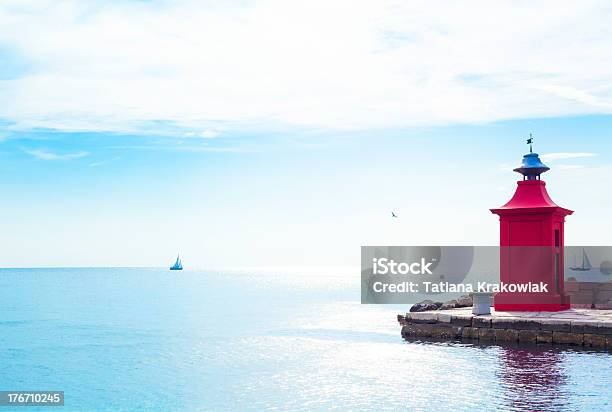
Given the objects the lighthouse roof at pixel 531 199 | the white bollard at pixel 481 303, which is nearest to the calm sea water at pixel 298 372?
the white bollard at pixel 481 303

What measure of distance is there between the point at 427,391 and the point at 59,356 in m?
23.9

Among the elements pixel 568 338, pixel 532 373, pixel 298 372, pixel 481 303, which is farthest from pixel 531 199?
pixel 298 372

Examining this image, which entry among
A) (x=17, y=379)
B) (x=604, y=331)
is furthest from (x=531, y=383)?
(x=17, y=379)

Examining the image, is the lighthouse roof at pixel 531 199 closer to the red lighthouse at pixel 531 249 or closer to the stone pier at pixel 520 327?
the red lighthouse at pixel 531 249

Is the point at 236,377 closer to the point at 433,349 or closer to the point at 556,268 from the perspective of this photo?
the point at 433,349

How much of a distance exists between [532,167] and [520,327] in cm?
829

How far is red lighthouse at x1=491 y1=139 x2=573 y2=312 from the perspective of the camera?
32094mm

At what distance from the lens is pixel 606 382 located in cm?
2294

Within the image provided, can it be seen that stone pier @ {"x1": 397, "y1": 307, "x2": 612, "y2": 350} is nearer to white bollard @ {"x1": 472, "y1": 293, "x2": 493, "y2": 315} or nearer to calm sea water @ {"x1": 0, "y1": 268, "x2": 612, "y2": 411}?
white bollard @ {"x1": 472, "y1": 293, "x2": 493, "y2": 315}

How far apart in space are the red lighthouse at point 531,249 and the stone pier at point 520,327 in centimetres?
72

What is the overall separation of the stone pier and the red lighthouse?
721mm

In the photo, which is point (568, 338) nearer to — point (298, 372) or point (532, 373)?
point (532, 373)

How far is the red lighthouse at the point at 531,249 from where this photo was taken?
105 ft

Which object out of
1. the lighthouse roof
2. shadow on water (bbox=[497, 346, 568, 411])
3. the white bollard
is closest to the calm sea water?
shadow on water (bbox=[497, 346, 568, 411])
